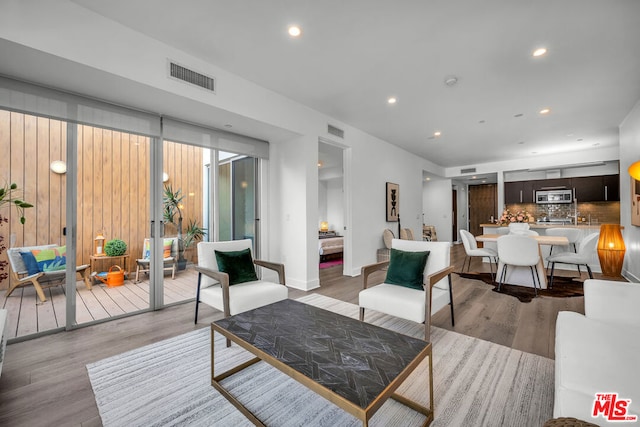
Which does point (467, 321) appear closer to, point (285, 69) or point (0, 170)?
point (285, 69)

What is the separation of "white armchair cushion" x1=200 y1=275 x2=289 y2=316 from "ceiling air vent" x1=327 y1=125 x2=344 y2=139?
2991 mm

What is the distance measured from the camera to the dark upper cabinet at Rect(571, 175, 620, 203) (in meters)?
6.86

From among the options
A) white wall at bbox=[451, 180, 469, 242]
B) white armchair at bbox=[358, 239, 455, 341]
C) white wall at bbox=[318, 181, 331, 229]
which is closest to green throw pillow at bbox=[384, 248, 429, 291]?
white armchair at bbox=[358, 239, 455, 341]

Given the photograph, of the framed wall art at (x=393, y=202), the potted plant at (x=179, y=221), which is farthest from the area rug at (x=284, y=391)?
the framed wall art at (x=393, y=202)

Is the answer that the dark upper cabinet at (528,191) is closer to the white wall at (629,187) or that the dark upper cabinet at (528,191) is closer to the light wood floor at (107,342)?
the white wall at (629,187)

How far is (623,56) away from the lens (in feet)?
9.70

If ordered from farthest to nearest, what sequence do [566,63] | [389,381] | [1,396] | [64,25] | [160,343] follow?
Answer: 1. [566,63]
2. [160,343]
3. [64,25]
4. [1,396]
5. [389,381]

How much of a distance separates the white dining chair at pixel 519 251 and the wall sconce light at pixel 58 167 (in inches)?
225

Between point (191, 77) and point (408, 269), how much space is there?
10.2 feet

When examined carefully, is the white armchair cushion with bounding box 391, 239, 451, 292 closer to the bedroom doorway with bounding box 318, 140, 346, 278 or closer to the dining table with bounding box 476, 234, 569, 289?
the dining table with bounding box 476, 234, 569, 289

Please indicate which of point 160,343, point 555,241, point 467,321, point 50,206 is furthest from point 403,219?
point 50,206

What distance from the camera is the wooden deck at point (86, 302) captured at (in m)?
2.66

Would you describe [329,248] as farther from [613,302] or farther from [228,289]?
[613,302]

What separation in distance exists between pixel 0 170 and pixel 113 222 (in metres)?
1.02
